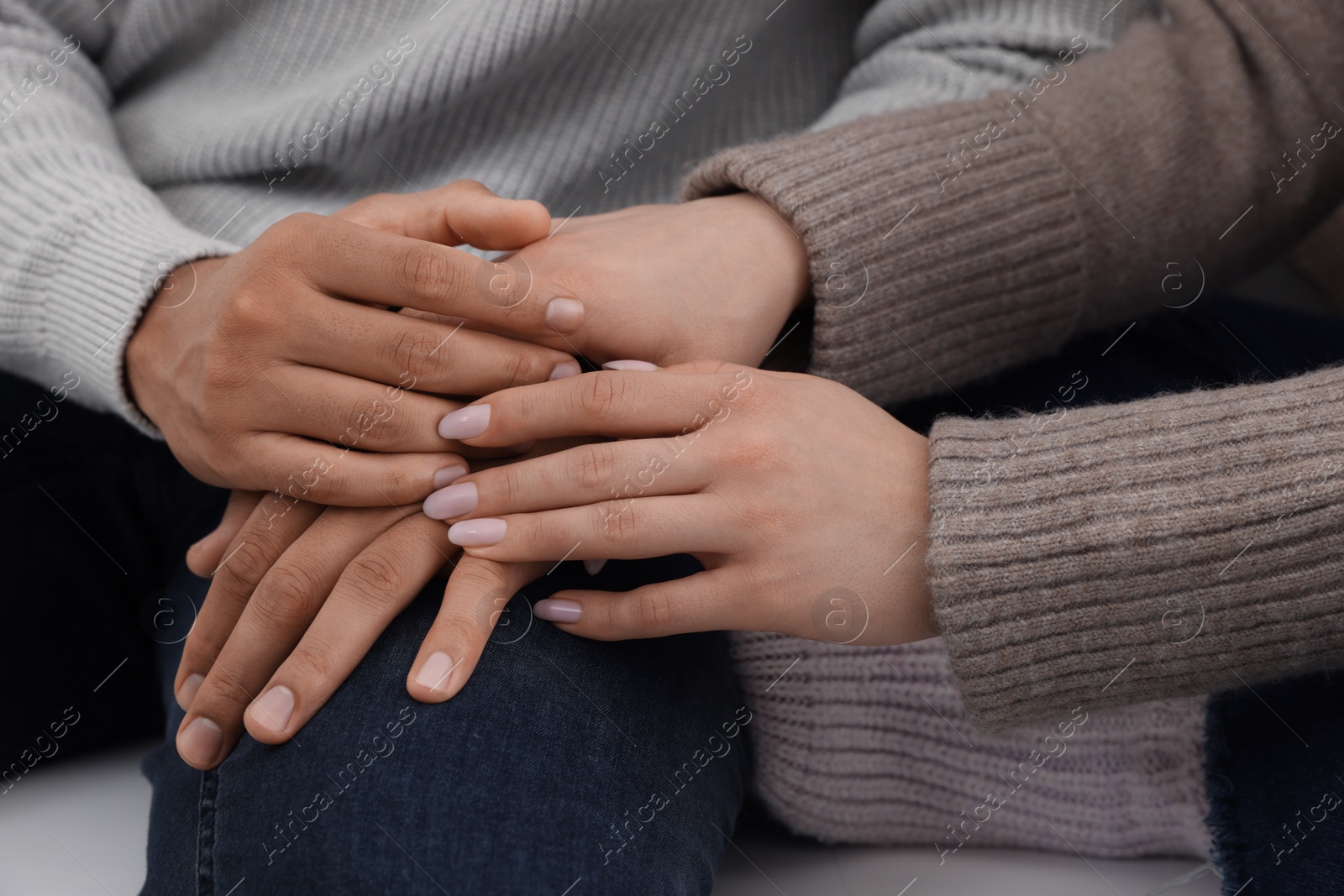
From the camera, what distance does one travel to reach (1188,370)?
86 centimetres

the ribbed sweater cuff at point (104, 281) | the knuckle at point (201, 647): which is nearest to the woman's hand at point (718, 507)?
the knuckle at point (201, 647)

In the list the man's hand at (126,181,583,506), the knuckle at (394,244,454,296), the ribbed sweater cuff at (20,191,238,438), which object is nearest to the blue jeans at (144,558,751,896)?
the man's hand at (126,181,583,506)

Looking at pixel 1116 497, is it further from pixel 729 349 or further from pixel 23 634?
pixel 23 634

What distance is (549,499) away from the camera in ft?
1.98

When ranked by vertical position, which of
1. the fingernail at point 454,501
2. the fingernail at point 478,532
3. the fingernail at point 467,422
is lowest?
the fingernail at point 478,532

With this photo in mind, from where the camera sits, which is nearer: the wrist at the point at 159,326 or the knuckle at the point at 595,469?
the knuckle at the point at 595,469

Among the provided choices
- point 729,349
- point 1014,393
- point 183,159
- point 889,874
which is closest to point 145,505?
point 183,159

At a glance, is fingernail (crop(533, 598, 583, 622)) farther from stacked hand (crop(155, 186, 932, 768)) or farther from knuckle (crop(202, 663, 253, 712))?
knuckle (crop(202, 663, 253, 712))

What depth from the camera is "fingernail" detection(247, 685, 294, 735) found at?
22.0 inches

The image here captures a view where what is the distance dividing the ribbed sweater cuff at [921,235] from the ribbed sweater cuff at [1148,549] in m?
0.19

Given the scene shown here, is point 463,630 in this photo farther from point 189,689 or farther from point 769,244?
point 769,244

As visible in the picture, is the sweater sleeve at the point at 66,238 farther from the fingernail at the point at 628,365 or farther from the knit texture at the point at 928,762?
the knit texture at the point at 928,762

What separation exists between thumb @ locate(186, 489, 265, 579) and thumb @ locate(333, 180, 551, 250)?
24 centimetres

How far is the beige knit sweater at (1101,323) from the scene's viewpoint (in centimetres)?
55
